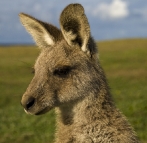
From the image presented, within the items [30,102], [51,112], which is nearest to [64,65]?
[30,102]

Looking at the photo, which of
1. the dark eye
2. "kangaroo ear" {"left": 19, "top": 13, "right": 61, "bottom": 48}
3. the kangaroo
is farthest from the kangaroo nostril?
"kangaroo ear" {"left": 19, "top": 13, "right": 61, "bottom": 48}

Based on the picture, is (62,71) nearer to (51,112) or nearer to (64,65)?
(64,65)

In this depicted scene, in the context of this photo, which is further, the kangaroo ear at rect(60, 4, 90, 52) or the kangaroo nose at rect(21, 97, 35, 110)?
the kangaroo ear at rect(60, 4, 90, 52)

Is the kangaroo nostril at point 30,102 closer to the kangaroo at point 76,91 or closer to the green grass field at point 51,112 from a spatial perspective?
the kangaroo at point 76,91

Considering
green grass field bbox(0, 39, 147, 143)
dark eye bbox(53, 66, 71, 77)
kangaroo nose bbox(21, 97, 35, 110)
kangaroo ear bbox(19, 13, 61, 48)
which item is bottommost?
green grass field bbox(0, 39, 147, 143)

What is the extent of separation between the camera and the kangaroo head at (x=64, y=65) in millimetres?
4934

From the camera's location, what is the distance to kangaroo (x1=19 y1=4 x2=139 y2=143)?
493 cm

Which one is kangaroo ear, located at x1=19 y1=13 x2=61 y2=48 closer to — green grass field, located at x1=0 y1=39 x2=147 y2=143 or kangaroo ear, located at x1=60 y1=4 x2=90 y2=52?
kangaroo ear, located at x1=60 y1=4 x2=90 y2=52

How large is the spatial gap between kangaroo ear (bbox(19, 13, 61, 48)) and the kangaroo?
0.14 feet

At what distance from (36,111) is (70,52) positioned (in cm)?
94

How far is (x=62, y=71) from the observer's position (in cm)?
516

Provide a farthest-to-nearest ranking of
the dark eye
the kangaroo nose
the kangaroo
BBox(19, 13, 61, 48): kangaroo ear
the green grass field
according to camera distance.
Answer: the green grass field < BBox(19, 13, 61, 48): kangaroo ear < the dark eye < the kangaroo < the kangaroo nose

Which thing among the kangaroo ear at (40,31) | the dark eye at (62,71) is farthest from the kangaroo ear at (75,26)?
the dark eye at (62,71)

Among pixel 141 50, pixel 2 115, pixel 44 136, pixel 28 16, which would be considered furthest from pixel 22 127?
pixel 141 50
